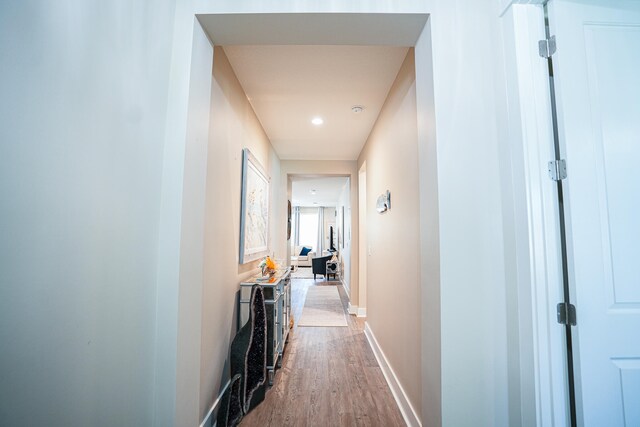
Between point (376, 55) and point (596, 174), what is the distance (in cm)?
152

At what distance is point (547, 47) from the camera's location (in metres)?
1.10

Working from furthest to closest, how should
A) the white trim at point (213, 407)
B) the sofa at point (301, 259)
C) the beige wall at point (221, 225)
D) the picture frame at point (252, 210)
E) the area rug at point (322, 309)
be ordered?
the sofa at point (301, 259)
the area rug at point (322, 309)
the picture frame at point (252, 210)
the beige wall at point (221, 225)
the white trim at point (213, 407)

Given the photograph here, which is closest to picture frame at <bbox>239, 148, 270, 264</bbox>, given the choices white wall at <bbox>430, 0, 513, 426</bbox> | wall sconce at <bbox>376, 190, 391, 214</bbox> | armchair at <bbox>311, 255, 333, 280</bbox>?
wall sconce at <bbox>376, 190, 391, 214</bbox>

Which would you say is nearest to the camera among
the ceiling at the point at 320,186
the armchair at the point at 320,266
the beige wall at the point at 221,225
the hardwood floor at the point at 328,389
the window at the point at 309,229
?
the beige wall at the point at 221,225

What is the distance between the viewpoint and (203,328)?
1.63 meters

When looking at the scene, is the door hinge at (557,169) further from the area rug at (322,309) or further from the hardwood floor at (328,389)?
the area rug at (322,309)

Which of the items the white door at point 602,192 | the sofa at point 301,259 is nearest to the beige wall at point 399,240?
the white door at point 602,192

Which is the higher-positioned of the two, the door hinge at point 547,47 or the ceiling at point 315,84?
the ceiling at point 315,84

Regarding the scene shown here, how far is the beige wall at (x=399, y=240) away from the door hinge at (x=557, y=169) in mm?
705

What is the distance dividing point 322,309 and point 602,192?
4.11 meters

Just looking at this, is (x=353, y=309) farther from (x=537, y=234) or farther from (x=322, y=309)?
(x=537, y=234)

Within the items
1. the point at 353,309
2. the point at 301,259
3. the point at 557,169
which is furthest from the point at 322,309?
the point at 301,259

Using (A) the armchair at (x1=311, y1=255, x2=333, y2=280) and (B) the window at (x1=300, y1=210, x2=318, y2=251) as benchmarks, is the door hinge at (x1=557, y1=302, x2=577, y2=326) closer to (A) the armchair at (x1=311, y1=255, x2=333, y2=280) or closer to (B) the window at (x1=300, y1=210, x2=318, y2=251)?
(A) the armchair at (x1=311, y1=255, x2=333, y2=280)

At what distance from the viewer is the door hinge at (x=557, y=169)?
1.04m
